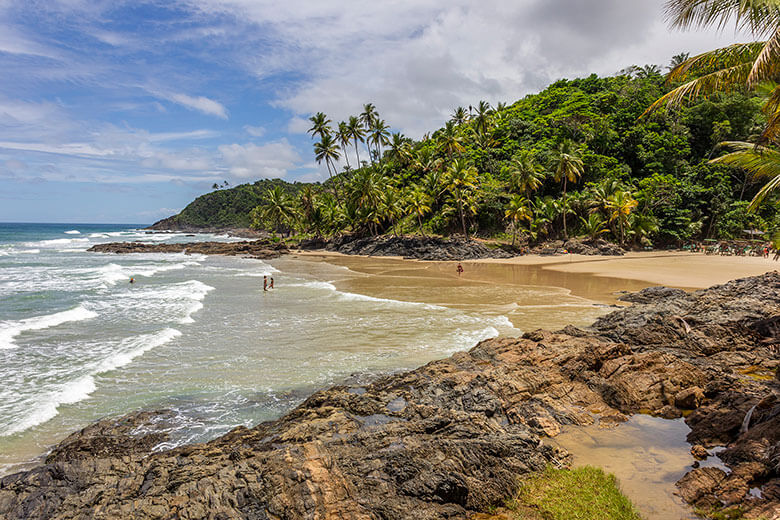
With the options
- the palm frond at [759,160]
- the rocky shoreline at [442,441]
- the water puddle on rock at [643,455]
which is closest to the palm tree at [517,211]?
the rocky shoreline at [442,441]

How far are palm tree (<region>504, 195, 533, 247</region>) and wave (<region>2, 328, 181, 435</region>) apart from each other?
4187 cm

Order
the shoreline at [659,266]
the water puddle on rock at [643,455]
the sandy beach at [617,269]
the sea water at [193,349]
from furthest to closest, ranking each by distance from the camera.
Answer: the shoreline at [659,266]
the sandy beach at [617,269]
the sea water at [193,349]
the water puddle on rock at [643,455]

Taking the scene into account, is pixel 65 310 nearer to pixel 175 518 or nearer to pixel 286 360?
pixel 286 360

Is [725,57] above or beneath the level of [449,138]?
beneath

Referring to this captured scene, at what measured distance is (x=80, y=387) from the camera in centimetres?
1151

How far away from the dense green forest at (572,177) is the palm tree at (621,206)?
0.44ft

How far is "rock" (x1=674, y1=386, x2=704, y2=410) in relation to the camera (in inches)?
331

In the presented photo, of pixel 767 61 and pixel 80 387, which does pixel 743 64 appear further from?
pixel 80 387

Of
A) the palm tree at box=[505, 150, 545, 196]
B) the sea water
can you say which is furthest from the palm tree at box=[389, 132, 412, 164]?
the sea water

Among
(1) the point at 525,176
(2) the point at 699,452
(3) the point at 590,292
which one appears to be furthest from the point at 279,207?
(2) the point at 699,452

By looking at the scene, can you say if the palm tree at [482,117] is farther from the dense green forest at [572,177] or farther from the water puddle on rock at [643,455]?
the water puddle on rock at [643,455]

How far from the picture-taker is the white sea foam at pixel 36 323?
639 inches

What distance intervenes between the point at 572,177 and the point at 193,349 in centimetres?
4793

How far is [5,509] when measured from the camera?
5672 mm
